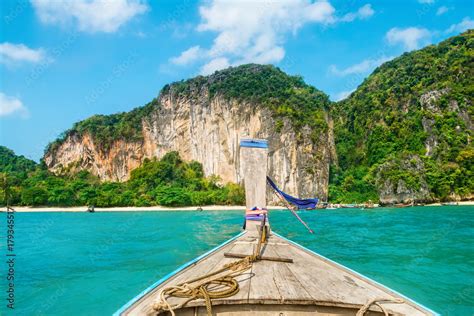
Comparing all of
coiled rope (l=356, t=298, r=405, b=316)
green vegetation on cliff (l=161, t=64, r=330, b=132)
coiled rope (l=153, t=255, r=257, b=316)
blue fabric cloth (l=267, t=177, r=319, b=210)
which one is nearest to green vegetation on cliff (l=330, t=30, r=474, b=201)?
green vegetation on cliff (l=161, t=64, r=330, b=132)

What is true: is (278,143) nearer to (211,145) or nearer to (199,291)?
(211,145)

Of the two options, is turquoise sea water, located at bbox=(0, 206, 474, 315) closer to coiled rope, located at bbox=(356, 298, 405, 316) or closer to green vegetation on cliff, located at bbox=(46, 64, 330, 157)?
coiled rope, located at bbox=(356, 298, 405, 316)

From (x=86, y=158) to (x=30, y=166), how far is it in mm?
20644

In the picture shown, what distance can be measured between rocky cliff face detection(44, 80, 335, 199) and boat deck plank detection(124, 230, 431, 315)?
5126cm

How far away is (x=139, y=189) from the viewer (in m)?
63.5

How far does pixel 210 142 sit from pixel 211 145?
2.06ft

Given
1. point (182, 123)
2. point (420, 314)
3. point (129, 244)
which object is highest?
point (182, 123)

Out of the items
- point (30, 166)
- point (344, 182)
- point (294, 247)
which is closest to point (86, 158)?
point (30, 166)

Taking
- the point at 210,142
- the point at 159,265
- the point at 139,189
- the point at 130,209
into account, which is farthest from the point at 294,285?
the point at 139,189

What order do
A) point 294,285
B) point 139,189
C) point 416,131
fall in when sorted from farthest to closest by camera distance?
point 139,189 < point 416,131 < point 294,285

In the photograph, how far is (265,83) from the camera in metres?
69.3

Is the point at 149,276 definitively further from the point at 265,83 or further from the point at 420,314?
the point at 265,83

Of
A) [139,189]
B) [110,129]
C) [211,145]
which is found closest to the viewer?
[139,189]

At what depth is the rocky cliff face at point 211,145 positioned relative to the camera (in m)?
58.0
